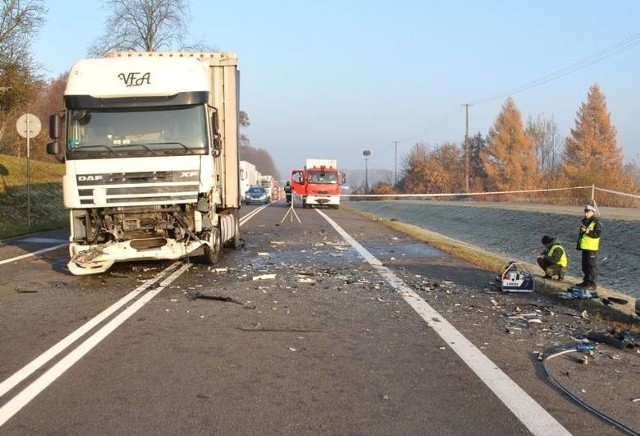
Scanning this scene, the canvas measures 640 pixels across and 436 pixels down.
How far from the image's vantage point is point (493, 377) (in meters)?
5.36

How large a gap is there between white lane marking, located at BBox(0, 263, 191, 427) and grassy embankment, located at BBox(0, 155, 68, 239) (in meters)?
11.5

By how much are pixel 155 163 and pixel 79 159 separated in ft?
4.12

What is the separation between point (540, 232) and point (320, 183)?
50.6 feet

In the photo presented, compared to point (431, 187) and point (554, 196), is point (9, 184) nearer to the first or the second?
point (554, 196)

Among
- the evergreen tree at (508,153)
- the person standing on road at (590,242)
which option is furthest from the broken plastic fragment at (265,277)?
the evergreen tree at (508,153)

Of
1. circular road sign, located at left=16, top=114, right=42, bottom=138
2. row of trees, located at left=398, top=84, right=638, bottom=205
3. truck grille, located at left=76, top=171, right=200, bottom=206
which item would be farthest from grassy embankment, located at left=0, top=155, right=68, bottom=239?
row of trees, located at left=398, top=84, right=638, bottom=205

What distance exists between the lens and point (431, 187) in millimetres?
82188

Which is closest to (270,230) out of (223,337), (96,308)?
(96,308)

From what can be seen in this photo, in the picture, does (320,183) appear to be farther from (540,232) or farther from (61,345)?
(61,345)

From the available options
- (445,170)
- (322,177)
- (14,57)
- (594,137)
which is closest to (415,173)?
(445,170)

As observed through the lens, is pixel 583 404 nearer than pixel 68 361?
Yes

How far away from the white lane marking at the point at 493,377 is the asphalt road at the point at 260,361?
16 millimetres

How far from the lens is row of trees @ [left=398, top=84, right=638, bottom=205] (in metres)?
56.0

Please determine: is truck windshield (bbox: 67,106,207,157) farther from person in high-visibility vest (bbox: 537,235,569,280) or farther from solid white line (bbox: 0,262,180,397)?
person in high-visibility vest (bbox: 537,235,569,280)
